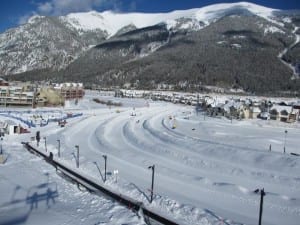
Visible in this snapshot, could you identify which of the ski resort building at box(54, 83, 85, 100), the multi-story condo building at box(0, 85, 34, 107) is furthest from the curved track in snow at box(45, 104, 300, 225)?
the ski resort building at box(54, 83, 85, 100)

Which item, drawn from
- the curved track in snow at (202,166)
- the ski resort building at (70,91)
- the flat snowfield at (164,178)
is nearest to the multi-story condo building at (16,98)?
the ski resort building at (70,91)

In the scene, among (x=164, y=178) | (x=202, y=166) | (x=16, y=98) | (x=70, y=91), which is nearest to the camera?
(x=164, y=178)

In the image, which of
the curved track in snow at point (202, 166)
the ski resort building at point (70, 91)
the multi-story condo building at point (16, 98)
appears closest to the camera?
the curved track in snow at point (202, 166)

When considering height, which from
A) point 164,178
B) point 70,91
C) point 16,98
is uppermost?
point 70,91

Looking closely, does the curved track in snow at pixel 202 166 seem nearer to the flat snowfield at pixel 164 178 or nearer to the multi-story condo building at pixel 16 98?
the flat snowfield at pixel 164 178

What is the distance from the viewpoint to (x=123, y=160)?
45906 millimetres

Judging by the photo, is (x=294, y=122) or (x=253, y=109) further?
(x=253, y=109)

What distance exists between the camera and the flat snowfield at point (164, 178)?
2780 centimetres

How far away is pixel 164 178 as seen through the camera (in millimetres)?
37844

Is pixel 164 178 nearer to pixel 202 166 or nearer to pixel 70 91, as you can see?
pixel 202 166

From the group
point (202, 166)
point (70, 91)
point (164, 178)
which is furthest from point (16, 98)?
point (164, 178)

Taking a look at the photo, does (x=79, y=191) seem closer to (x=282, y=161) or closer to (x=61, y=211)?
(x=61, y=211)

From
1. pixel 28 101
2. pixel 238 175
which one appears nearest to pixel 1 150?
pixel 238 175

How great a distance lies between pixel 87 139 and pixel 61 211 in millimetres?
33295
